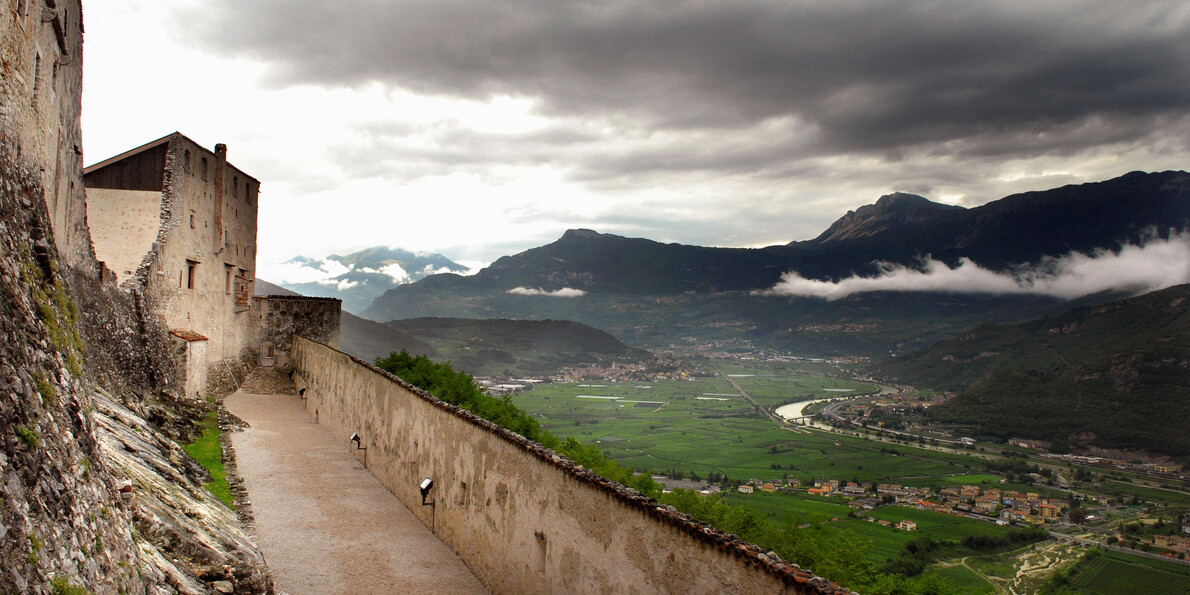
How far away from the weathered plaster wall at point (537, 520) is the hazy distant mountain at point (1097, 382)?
120 metres

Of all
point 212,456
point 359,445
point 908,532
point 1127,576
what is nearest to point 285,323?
point 359,445

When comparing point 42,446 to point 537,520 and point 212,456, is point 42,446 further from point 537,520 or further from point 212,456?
point 212,456

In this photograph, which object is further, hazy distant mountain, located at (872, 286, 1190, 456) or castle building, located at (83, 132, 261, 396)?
hazy distant mountain, located at (872, 286, 1190, 456)

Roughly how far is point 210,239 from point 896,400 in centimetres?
14988

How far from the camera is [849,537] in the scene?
66.8 ft

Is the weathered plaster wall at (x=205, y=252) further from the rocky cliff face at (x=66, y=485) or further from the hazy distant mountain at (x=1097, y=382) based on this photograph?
the hazy distant mountain at (x=1097, y=382)

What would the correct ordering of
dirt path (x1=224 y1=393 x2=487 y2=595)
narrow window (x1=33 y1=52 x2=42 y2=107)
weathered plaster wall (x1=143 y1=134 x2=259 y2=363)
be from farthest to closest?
weathered plaster wall (x1=143 y1=134 x2=259 y2=363)
dirt path (x1=224 y1=393 x2=487 y2=595)
narrow window (x1=33 y1=52 x2=42 y2=107)

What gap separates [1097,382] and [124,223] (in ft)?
454

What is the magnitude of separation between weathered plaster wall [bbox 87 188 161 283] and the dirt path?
9459 millimetres

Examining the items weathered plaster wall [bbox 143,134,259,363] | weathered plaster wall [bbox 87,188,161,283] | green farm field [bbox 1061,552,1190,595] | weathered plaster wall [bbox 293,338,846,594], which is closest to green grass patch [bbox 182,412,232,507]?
weathered plaster wall [bbox 293,338,846,594]

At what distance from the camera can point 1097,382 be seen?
119438 mm

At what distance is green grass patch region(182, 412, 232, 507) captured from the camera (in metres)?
13.2

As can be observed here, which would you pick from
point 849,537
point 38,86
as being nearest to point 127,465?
point 38,86

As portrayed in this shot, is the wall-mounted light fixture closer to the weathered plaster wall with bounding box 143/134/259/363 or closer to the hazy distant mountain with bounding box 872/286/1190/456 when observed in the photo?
the weathered plaster wall with bounding box 143/134/259/363
